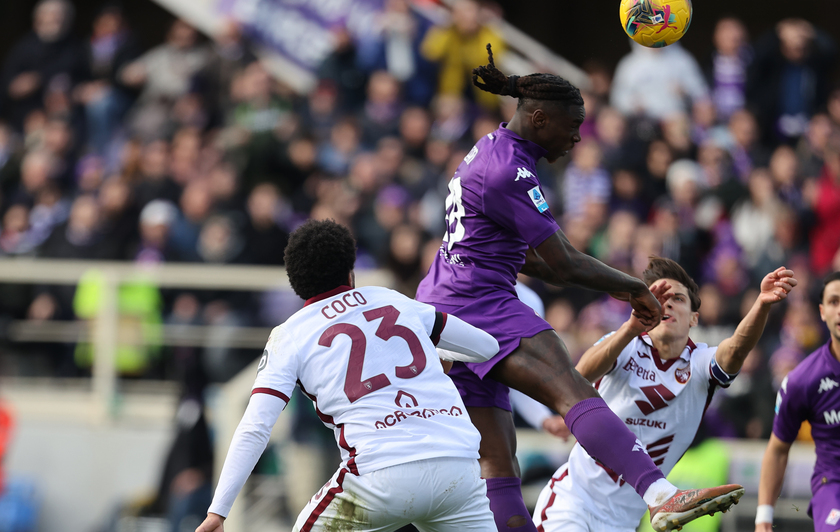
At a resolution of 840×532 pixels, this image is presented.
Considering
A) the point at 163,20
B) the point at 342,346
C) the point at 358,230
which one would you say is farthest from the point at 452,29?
the point at 342,346

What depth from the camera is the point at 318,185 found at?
11.0m

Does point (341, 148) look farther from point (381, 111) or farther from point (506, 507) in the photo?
point (506, 507)

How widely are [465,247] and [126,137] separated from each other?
8813mm

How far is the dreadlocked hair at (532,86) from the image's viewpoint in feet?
16.1

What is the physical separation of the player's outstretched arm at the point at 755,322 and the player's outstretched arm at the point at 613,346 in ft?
1.37

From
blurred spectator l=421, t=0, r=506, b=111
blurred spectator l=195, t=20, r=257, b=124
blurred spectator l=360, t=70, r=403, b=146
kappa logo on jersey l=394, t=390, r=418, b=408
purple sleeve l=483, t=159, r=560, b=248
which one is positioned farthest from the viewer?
blurred spectator l=195, t=20, r=257, b=124

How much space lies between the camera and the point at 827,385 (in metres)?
5.53

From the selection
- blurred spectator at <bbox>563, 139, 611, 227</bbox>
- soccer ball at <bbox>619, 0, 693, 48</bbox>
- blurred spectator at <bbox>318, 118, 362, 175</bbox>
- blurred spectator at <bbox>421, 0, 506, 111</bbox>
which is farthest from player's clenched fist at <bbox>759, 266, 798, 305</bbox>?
blurred spectator at <bbox>421, 0, 506, 111</bbox>

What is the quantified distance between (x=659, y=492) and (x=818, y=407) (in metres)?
1.80

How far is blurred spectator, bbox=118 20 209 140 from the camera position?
12.7 metres

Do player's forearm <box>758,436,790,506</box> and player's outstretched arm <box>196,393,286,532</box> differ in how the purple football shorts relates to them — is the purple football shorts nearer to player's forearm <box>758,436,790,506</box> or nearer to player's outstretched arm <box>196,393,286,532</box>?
player's outstretched arm <box>196,393,286,532</box>

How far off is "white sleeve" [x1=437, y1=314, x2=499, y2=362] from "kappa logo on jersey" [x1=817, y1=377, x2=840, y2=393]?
1964 mm

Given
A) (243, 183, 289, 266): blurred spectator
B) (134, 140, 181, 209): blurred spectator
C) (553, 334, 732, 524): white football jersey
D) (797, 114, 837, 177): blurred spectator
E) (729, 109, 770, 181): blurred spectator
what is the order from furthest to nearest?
(134, 140, 181, 209): blurred spectator
(243, 183, 289, 266): blurred spectator
(729, 109, 770, 181): blurred spectator
(797, 114, 837, 177): blurred spectator
(553, 334, 732, 524): white football jersey

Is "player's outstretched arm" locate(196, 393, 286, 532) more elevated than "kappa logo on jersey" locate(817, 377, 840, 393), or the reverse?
"kappa logo on jersey" locate(817, 377, 840, 393)
